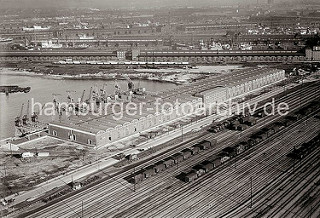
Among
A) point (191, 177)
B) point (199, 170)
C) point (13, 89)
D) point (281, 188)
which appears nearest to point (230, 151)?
point (199, 170)

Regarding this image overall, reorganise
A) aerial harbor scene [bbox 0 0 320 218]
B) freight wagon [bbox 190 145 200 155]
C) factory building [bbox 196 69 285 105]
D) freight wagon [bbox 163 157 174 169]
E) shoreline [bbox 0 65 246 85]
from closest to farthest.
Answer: aerial harbor scene [bbox 0 0 320 218], freight wagon [bbox 163 157 174 169], freight wagon [bbox 190 145 200 155], factory building [bbox 196 69 285 105], shoreline [bbox 0 65 246 85]

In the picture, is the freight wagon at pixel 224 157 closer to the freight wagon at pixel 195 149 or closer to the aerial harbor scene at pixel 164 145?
the aerial harbor scene at pixel 164 145

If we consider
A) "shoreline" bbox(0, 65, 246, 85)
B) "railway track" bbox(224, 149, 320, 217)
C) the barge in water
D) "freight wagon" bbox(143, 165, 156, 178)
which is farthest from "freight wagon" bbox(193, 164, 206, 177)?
the barge in water

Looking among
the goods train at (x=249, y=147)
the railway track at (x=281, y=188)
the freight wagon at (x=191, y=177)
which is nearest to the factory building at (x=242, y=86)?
the goods train at (x=249, y=147)

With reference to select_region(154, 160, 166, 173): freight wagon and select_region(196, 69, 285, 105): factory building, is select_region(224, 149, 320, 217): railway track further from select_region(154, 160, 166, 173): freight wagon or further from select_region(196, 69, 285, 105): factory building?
select_region(196, 69, 285, 105): factory building

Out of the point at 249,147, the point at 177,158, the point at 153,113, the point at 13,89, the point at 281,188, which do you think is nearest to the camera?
the point at 281,188

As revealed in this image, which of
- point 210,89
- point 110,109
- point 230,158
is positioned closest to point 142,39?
point 210,89

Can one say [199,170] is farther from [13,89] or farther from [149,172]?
[13,89]

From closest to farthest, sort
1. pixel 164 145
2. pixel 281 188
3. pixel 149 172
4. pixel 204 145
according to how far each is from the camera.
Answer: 1. pixel 281 188
2. pixel 149 172
3. pixel 204 145
4. pixel 164 145
